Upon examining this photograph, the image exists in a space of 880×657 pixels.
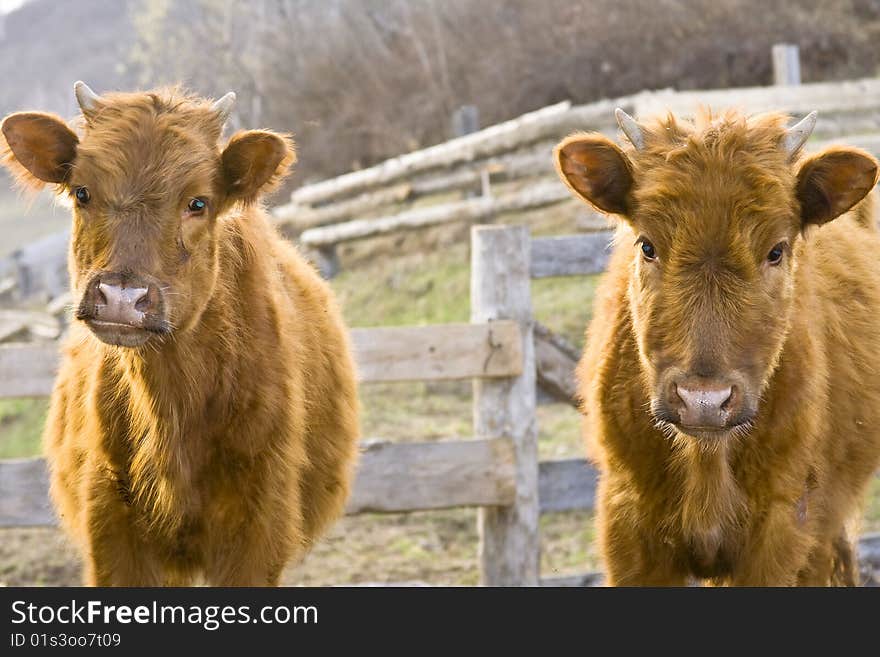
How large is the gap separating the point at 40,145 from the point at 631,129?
2.20 metres

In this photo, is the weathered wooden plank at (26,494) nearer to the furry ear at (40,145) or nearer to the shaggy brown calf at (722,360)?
the furry ear at (40,145)

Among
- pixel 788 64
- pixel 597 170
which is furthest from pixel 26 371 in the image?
pixel 788 64

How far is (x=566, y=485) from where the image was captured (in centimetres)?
667

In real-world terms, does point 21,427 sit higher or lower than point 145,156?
lower

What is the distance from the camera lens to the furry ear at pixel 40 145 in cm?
435

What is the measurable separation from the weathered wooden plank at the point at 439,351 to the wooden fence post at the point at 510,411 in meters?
0.14

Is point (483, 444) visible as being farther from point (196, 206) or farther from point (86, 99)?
point (86, 99)

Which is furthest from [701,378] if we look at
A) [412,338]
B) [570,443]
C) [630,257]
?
[570,443]

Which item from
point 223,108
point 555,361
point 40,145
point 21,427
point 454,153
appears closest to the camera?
point 40,145

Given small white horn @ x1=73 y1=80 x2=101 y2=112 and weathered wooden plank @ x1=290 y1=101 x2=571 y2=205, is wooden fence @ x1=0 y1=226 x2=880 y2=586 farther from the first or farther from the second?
Result: weathered wooden plank @ x1=290 y1=101 x2=571 y2=205

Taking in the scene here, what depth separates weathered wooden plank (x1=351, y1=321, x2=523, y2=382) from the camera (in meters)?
6.39

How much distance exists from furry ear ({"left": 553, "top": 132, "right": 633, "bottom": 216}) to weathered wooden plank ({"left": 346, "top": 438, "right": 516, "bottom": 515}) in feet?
7.89

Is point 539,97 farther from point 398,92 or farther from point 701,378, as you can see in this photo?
point 701,378

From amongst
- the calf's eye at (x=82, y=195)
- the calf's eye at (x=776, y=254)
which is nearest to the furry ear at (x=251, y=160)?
the calf's eye at (x=82, y=195)
